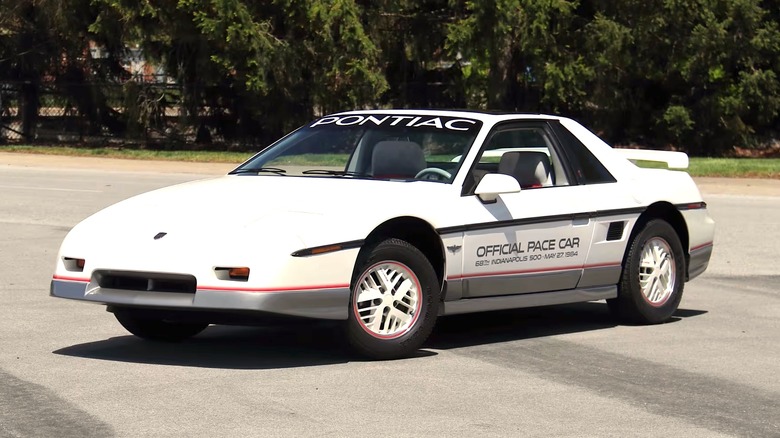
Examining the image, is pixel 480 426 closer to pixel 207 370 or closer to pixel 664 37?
pixel 207 370

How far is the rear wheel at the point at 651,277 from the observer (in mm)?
9578

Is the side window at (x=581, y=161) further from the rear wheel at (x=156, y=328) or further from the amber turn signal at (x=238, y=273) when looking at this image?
the amber turn signal at (x=238, y=273)

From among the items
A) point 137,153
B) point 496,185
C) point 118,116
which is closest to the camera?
point 496,185

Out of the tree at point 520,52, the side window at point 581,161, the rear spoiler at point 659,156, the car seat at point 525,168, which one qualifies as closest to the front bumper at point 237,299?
the car seat at point 525,168

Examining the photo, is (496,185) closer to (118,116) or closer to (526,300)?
(526,300)

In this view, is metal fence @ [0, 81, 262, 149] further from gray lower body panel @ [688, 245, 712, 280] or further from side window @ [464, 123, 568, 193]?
side window @ [464, 123, 568, 193]

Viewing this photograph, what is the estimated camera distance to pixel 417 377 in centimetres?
755

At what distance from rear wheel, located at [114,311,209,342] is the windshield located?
3.73 feet

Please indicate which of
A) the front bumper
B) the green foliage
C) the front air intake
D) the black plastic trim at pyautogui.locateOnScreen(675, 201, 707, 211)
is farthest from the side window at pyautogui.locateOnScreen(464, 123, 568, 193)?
the green foliage

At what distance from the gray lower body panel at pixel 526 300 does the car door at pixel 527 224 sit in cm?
4

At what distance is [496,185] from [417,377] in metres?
1.46

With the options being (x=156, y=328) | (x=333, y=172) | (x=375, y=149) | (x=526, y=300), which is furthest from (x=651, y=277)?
(x=156, y=328)

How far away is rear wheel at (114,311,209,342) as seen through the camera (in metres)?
8.55

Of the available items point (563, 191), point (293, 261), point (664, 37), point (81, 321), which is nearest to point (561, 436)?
point (293, 261)
